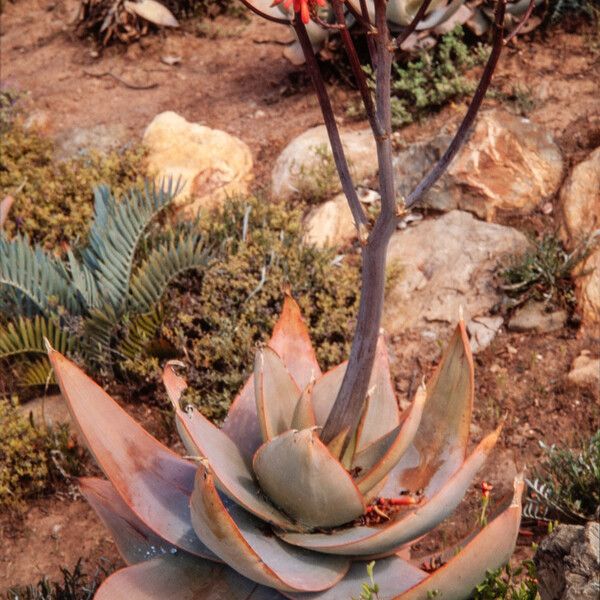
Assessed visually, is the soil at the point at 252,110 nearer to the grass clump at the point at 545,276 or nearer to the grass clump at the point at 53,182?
the grass clump at the point at 545,276

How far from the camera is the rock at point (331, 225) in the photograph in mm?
4254

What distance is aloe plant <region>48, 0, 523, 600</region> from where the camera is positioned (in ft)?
6.45

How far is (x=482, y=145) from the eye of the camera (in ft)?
14.0

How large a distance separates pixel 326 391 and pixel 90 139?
3.43 m

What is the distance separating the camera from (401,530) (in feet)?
6.77

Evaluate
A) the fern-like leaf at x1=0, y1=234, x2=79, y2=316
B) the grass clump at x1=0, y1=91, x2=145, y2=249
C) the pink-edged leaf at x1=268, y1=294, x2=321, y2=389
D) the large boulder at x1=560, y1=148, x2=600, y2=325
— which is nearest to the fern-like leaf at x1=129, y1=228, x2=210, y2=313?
the fern-like leaf at x1=0, y1=234, x2=79, y2=316

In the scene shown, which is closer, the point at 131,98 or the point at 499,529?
the point at 499,529

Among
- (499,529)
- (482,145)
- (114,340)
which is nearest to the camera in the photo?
(499,529)

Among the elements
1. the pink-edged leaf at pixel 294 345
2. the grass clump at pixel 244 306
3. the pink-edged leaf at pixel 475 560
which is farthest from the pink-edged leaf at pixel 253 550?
the grass clump at pixel 244 306

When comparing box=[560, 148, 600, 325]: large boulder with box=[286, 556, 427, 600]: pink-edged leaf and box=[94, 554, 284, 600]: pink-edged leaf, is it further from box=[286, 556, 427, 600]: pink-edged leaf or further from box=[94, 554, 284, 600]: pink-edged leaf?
box=[94, 554, 284, 600]: pink-edged leaf

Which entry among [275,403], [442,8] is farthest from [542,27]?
[275,403]

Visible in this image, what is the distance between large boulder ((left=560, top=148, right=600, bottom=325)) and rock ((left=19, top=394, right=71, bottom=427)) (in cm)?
230

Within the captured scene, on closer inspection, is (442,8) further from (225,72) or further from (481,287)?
(225,72)

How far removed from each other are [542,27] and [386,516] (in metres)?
3.83
